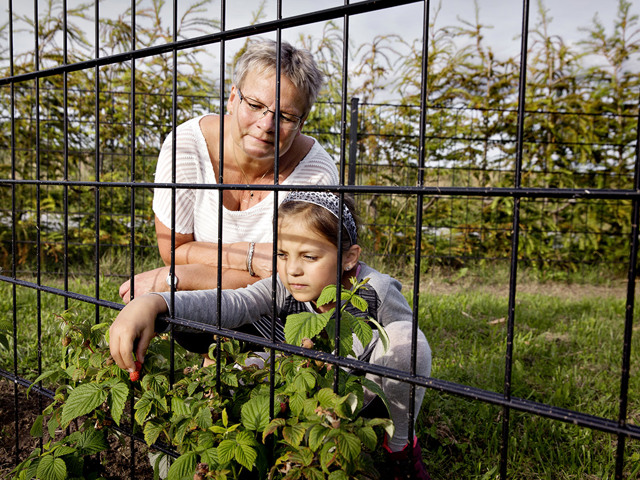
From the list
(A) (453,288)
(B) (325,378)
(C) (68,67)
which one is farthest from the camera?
(A) (453,288)

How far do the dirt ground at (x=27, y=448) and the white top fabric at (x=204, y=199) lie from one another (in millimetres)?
913

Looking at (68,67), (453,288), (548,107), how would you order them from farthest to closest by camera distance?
(548,107) < (453,288) < (68,67)

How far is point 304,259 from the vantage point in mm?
1521

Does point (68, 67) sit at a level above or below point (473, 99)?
below

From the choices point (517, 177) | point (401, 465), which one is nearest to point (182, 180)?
point (401, 465)

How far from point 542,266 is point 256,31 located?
17.6 ft

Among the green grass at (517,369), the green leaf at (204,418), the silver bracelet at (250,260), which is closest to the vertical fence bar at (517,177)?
the green leaf at (204,418)

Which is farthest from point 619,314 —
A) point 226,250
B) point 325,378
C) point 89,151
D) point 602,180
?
point 89,151

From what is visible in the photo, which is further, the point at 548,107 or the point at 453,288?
the point at 548,107

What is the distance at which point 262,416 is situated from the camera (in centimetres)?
107

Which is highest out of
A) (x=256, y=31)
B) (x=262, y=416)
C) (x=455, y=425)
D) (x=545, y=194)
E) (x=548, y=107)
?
(x=548, y=107)

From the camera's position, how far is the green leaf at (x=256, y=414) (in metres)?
1.06

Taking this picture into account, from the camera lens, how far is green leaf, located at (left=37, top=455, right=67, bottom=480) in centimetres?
121

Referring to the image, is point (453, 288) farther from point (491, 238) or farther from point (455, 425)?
point (455, 425)
